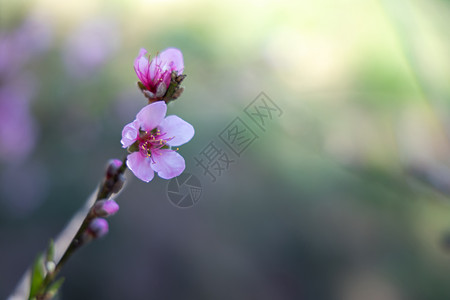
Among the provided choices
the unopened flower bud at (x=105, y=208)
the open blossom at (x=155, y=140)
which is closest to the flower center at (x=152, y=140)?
the open blossom at (x=155, y=140)

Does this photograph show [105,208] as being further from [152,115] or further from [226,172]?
[226,172]

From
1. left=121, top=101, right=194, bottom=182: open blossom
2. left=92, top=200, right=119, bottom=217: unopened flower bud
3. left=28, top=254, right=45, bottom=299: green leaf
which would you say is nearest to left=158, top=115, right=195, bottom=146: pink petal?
left=121, top=101, right=194, bottom=182: open blossom

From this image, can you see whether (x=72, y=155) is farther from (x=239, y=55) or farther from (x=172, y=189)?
(x=172, y=189)

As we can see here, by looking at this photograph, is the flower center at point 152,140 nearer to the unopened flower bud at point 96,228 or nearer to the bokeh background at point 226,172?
the unopened flower bud at point 96,228

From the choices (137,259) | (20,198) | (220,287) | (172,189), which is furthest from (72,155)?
(172,189)

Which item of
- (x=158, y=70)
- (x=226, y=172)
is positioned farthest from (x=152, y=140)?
(x=226, y=172)
